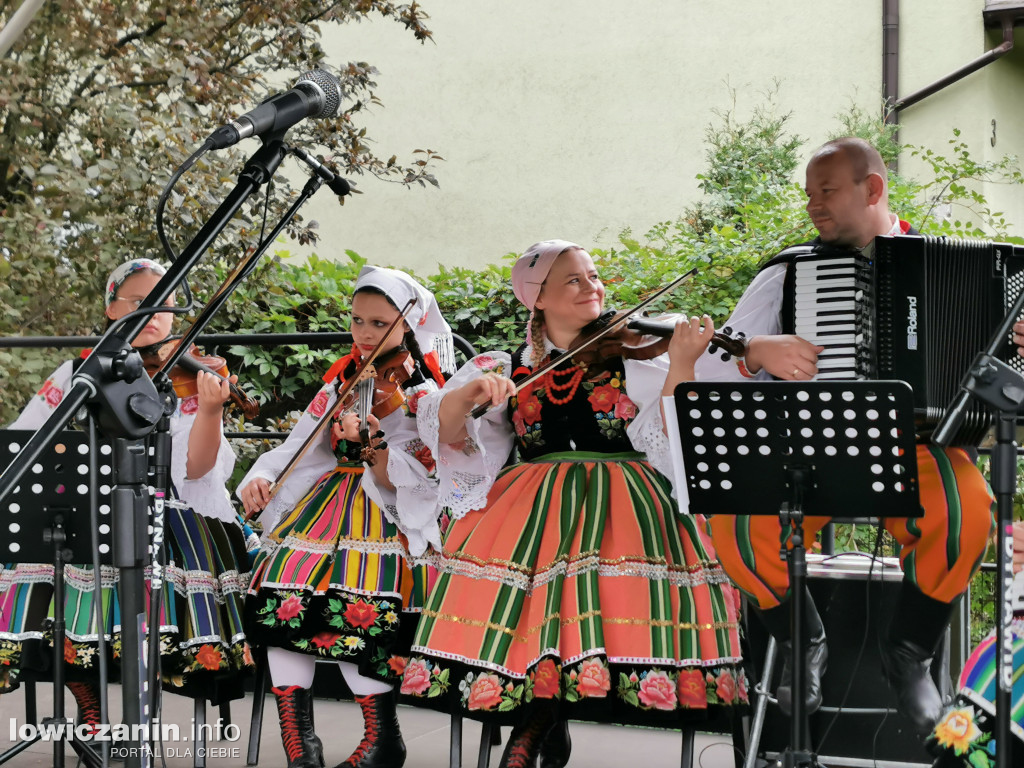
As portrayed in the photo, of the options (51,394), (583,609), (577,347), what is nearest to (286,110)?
(577,347)

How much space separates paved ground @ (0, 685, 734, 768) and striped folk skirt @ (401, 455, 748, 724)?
805mm

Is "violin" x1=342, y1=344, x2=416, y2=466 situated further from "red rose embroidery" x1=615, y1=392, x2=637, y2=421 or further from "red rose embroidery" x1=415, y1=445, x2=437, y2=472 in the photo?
"red rose embroidery" x1=615, y1=392, x2=637, y2=421

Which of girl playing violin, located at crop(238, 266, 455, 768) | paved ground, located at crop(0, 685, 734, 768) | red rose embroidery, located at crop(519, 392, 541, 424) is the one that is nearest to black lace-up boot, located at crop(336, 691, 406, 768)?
girl playing violin, located at crop(238, 266, 455, 768)

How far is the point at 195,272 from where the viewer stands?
488 centimetres

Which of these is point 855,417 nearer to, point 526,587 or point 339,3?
point 526,587

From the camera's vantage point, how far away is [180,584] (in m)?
3.46

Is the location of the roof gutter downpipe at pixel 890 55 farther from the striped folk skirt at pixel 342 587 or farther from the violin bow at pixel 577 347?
the striped folk skirt at pixel 342 587

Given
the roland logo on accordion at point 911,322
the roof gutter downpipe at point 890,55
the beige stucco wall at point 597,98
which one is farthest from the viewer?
the beige stucco wall at point 597,98

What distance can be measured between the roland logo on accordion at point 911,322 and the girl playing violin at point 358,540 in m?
1.37

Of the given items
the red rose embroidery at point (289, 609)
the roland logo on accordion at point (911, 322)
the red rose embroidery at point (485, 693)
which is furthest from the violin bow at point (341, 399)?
the roland logo on accordion at point (911, 322)

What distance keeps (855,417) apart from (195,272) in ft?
10.7

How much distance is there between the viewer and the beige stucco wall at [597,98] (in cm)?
855

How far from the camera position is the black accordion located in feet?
8.77

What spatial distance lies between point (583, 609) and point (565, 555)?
160mm
